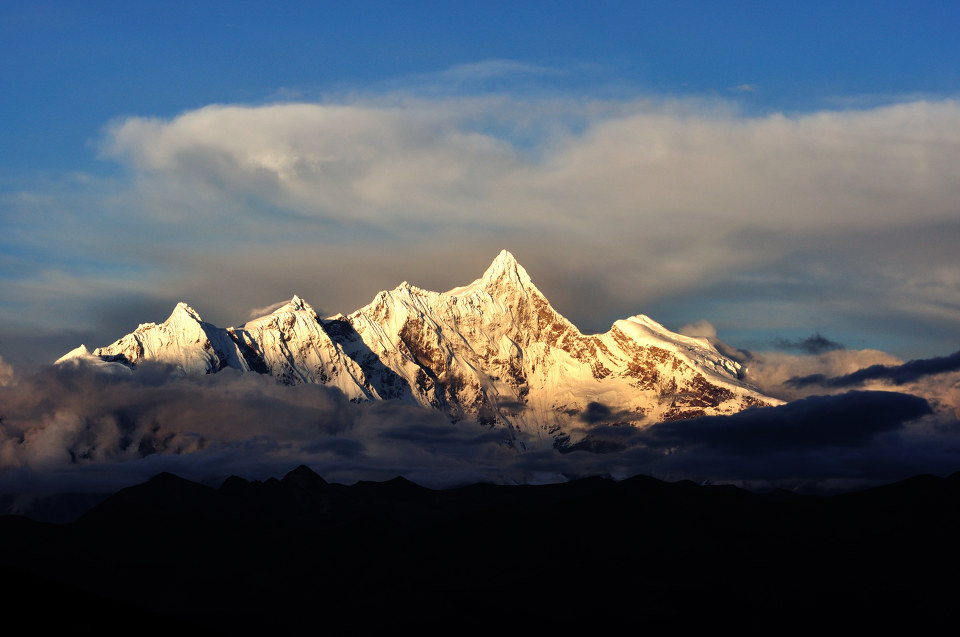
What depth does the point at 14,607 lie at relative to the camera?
162m

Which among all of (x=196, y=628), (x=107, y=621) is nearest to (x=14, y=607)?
(x=107, y=621)

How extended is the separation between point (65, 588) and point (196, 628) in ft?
73.8

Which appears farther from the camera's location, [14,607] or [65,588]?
[65,588]

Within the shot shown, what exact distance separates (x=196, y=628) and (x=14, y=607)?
25027 mm

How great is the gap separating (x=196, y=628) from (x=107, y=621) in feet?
40.8

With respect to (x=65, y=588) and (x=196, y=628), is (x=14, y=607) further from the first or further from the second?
(x=196, y=628)

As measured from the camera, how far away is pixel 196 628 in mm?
169625

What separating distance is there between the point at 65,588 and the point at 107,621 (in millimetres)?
13434

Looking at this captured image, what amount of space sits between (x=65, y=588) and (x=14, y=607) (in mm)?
13818

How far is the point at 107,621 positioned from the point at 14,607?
41.5 feet

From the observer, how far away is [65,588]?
6924 inches

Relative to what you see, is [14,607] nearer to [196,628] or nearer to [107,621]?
[107,621]
